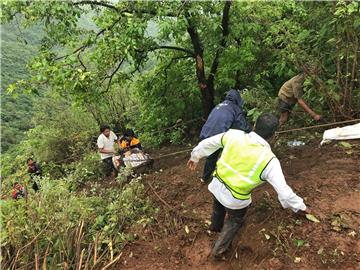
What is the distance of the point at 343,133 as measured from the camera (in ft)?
18.4

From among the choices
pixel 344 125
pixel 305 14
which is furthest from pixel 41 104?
pixel 344 125

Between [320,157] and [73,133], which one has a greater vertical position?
[320,157]

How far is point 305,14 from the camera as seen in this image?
7.53m

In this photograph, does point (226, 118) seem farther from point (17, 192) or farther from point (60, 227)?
point (17, 192)

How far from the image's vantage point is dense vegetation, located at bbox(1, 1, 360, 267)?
15.7 ft

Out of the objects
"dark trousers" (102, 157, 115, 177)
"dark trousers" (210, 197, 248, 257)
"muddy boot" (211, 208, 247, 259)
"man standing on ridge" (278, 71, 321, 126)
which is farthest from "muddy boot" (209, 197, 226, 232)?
"dark trousers" (102, 157, 115, 177)

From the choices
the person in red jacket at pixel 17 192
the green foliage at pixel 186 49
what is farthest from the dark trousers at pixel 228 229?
the person in red jacket at pixel 17 192

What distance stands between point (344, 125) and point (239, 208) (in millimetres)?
3016

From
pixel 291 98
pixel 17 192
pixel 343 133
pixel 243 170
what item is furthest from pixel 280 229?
pixel 17 192

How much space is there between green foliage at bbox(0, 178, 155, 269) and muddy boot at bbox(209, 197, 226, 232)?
0.95 m

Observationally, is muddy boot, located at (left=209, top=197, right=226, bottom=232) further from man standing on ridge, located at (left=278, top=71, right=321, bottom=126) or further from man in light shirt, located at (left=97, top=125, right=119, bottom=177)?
man in light shirt, located at (left=97, top=125, right=119, bottom=177)

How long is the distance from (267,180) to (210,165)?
216 cm

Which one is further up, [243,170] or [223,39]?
[223,39]

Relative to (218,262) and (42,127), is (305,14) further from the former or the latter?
(42,127)
